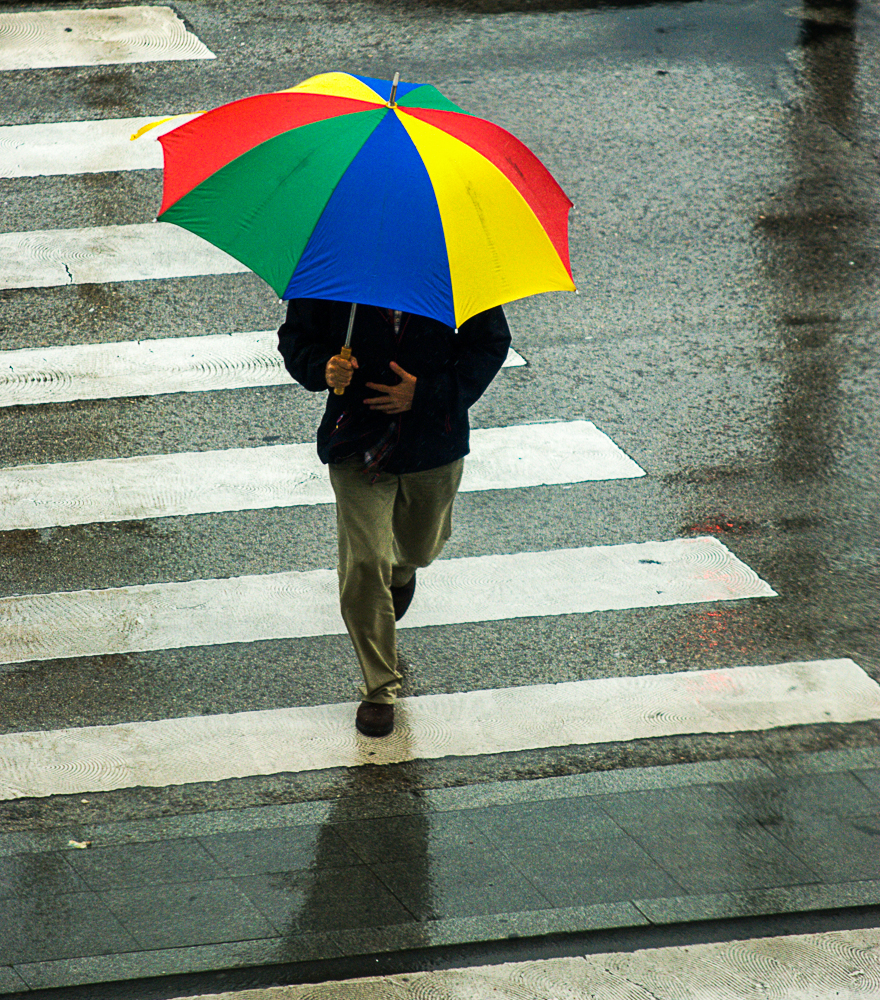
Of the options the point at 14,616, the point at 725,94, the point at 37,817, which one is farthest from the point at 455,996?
the point at 725,94

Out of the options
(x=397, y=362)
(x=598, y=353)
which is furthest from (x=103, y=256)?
(x=397, y=362)

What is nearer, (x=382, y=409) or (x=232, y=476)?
(x=382, y=409)

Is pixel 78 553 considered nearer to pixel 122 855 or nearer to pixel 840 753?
pixel 122 855

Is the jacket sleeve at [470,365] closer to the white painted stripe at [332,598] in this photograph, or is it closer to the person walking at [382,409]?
the person walking at [382,409]

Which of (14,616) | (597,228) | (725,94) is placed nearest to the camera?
(14,616)

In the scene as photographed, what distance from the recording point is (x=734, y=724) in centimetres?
482

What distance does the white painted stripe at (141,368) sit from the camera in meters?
6.87

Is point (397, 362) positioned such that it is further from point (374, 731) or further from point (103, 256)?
point (103, 256)

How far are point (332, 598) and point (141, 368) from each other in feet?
7.74

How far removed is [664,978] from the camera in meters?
3.72

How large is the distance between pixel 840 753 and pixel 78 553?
3445 millimetres

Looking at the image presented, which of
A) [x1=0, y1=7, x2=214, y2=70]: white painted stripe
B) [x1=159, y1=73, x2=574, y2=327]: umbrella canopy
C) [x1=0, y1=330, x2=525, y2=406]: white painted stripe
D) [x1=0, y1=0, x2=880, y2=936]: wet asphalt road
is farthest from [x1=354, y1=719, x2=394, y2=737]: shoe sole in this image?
[x1=0, y1=7, x2=214, y2=70]: white painted stripe

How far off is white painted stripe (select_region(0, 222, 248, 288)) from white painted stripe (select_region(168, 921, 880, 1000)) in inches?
208

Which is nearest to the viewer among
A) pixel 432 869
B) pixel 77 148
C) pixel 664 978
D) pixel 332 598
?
pixel 664 978
